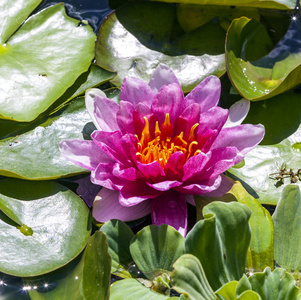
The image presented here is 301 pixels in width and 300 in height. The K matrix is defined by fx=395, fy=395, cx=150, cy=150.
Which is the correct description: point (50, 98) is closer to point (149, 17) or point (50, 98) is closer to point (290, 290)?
point (149, 17)

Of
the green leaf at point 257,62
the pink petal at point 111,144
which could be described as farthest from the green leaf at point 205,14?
the pink petal at point 111,144

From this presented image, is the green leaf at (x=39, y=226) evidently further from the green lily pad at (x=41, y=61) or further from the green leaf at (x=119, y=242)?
the green lily pad at (x=41, y=61)

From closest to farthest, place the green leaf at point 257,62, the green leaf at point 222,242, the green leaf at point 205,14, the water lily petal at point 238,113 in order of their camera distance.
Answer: the green leaf at point 222,242 → the water lily petal at point 238,113 → the green leaf at point 257,62 → the green leaf at point 205,14

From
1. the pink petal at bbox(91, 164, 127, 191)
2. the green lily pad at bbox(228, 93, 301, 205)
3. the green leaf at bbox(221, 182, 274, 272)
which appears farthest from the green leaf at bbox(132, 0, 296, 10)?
the green leaf at bbox(221, 182, 274, 272)

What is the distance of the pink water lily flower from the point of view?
1550 mm

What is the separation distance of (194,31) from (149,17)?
10.9 inches

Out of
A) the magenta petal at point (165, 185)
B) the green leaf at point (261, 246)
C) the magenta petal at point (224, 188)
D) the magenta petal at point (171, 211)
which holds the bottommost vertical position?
the green leaf at point (261, 246)

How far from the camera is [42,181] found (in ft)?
5.63

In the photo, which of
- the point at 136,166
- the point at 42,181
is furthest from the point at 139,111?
the point at 42,181

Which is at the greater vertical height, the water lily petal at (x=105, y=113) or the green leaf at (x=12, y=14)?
the green leaf at (x=12, y=14)

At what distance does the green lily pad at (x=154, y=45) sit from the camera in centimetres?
212

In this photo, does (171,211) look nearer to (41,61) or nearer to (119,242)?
(119,242)

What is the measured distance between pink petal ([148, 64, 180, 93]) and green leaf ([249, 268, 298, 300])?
908mm

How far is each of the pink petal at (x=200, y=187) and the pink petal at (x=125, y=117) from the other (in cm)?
32
